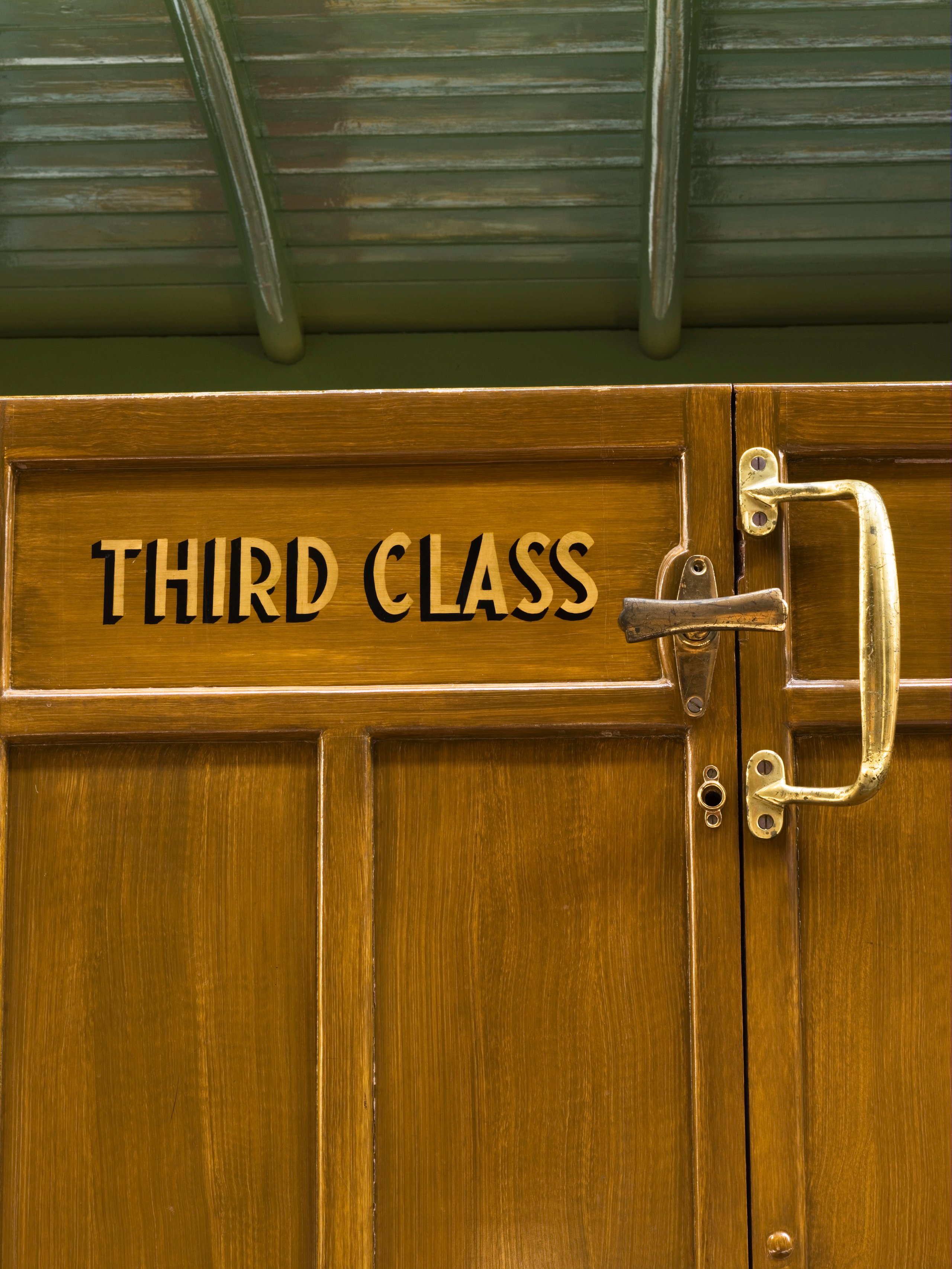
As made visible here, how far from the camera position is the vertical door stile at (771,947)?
3.81 ft

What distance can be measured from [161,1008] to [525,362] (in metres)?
3.20

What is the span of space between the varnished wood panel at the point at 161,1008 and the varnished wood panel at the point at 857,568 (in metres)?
0.64

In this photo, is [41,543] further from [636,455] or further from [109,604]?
[636,455]

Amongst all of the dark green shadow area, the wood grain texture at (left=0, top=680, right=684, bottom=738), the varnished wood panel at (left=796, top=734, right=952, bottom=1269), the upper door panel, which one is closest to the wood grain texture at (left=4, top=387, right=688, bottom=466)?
the upper door panel

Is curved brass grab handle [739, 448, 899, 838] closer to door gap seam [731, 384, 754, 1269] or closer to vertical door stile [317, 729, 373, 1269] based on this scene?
door gap seam [731, 384, 754, 1269]

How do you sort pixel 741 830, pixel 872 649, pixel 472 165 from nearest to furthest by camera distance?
pixel 872 649 < pixel 741 830 < pixel 472 165

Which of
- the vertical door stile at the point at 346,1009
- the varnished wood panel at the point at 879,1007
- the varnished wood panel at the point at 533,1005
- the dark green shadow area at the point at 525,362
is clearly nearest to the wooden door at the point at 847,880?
the varnished wood panel at the point at 879,1007

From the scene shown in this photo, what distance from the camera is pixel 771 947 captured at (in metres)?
1.19

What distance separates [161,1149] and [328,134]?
3415 mm

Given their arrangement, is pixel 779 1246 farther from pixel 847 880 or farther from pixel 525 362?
pixel 525 362

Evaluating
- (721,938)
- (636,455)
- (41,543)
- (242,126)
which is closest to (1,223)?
(242,126)

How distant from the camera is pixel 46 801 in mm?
1237

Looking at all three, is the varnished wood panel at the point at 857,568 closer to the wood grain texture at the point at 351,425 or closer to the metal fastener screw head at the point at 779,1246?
the wood grain texture at the point at 351,425

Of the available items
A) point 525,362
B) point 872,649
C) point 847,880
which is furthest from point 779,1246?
point 525,362
